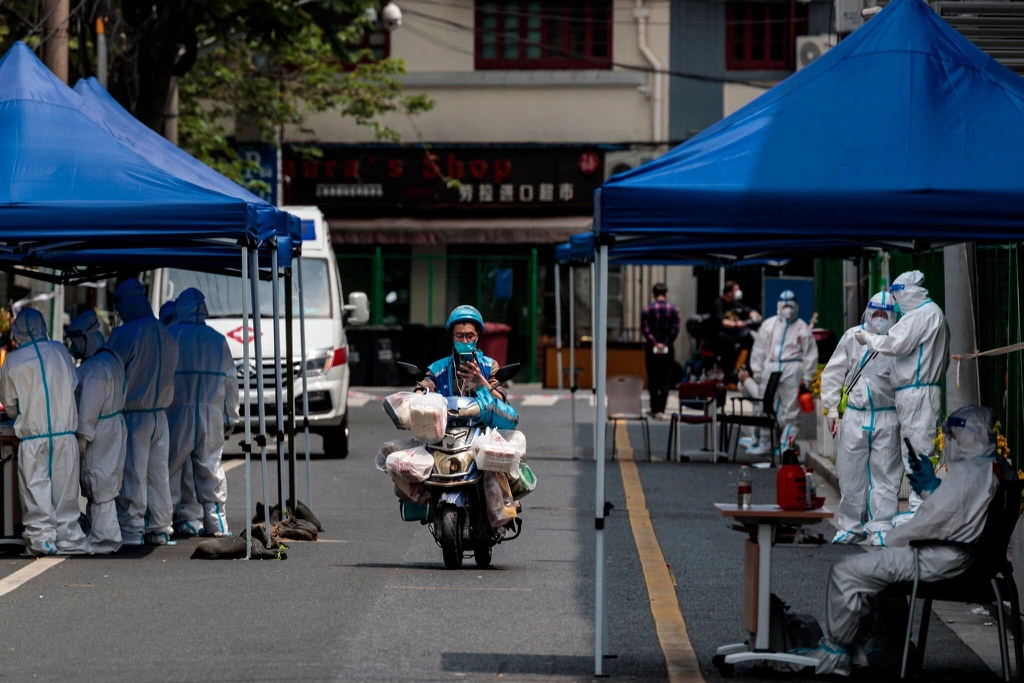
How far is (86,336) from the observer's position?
37.0 feet

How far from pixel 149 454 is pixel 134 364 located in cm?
67

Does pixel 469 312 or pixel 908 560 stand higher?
pixel 469 312

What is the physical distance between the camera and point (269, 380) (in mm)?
17734

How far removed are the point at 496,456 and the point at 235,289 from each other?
9.09 meters

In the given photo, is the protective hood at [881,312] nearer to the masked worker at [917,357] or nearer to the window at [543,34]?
the masked worker at [917,357]

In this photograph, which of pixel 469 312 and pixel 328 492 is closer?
pixel 469 312

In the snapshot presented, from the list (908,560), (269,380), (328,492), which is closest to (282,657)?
(908,560)

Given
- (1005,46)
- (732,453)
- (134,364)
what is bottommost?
(732,453)

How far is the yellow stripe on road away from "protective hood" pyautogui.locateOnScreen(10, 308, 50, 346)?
1.48 meters

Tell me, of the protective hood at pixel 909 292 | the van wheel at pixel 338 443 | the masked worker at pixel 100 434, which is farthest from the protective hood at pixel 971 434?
the van wheel at pixel 338 443

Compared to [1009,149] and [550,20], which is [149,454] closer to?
[1009,149]

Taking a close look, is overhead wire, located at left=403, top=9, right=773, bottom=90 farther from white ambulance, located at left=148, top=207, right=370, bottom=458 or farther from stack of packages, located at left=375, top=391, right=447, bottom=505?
stack of packages, located at left=375, top=391, right=447, bottom=505

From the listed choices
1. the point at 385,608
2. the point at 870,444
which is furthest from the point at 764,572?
the point at 870,444

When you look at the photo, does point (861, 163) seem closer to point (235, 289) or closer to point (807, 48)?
point (235, 289)
